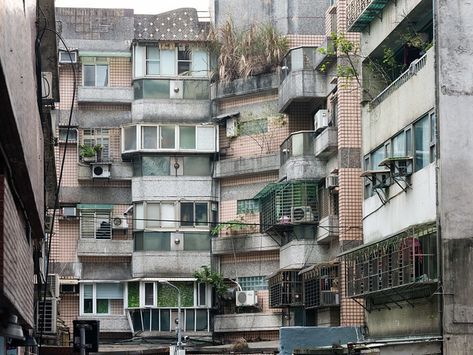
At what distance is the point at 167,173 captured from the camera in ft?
143

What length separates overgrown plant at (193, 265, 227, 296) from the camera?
42406 mm

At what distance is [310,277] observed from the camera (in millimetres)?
36719

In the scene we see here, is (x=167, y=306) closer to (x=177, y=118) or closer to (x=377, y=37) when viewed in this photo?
(x=177, y=118)

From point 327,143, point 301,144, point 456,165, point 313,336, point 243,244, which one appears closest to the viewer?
point 456,165

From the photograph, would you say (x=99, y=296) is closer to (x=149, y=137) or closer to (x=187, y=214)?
(x=187, y=214)

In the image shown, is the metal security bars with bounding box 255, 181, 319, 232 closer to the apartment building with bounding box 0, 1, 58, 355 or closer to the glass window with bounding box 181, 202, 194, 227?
the glass window with bounding box 181, 202, 194, 227

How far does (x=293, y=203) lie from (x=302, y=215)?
2.11ft

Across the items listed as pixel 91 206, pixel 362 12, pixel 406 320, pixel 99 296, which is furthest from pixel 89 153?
pixel 406 320

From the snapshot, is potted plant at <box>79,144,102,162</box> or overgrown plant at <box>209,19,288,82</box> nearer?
overgrown plant at <box>209,19,288,82</box>

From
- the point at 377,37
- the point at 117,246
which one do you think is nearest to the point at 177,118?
the point at 117,246

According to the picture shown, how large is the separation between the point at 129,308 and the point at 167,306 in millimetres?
1214

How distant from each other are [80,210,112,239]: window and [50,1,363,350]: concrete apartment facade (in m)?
0.04

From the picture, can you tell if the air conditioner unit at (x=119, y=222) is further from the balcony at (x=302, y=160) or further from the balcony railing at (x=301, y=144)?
the balcony railing at (x=301, y=144)

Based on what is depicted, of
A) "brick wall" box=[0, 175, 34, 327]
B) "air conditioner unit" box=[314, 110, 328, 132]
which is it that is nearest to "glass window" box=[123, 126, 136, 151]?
"air conditioner unit" box=[314, 110, 328, 132]
